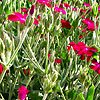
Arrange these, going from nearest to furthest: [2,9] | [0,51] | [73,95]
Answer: [0,51]
[2,9]
[73,95]

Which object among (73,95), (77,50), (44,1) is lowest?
(73,95)

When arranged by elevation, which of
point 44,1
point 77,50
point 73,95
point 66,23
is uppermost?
point 44,1

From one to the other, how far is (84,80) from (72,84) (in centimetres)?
22

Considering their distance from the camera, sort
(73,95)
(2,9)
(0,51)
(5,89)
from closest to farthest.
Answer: (0,51), (2,9), (73,95), (5,89)

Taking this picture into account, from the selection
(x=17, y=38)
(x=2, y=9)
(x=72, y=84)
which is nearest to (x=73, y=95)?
(x=72, y=84)

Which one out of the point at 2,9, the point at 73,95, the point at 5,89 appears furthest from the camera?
the point at 5,89

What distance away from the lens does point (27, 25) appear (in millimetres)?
570

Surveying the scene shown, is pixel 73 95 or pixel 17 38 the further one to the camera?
pixel 73 95

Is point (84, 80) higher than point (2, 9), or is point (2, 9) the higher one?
point (2, 9)

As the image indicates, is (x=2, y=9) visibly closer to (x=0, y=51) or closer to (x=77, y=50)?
(x=0, y=51)

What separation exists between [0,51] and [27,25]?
11 centimetres

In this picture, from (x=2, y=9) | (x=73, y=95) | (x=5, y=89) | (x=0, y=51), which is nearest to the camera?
(x=0, y=51)

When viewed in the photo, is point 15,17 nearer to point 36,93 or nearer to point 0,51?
point 0,51

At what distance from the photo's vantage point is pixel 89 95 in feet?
2.05
